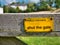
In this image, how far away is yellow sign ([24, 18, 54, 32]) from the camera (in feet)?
5.96

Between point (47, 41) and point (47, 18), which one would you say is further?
point (47, 41)

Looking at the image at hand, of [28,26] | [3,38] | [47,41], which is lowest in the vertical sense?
[47,41]

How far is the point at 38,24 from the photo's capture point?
1.82m

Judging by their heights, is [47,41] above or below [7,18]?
below

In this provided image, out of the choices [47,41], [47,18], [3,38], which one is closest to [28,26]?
[47,18]

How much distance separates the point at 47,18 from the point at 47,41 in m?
1.52

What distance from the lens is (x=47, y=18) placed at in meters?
1.83

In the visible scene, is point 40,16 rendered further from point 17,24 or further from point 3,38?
point 3,38

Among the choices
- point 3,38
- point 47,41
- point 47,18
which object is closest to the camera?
point 47,18

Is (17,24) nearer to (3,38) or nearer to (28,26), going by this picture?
(28,26)

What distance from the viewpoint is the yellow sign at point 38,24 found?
1.82 m

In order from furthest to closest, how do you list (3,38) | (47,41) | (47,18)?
(47,41), (3,38), (47,18)

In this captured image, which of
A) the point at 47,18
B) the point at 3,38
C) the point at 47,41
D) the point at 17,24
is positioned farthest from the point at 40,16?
the point at 47,41

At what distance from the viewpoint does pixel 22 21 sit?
1.86 meters
